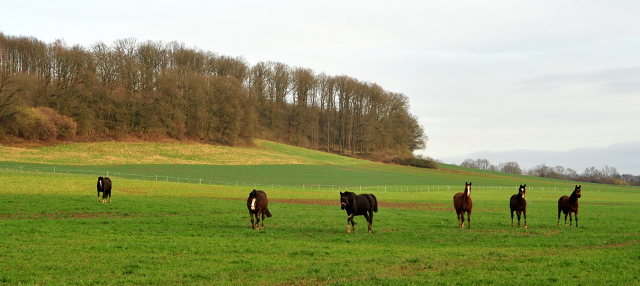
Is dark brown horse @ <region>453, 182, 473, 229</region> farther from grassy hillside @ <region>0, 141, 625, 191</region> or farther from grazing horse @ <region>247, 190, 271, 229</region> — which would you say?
grassy hillside @ <region>0, 141, 625, 191</region>

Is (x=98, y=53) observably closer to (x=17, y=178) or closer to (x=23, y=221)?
(x=17, y=178)

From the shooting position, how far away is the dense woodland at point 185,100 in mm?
72812

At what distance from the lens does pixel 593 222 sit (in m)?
23.1

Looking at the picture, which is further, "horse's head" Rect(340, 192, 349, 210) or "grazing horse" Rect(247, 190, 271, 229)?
"grazing horse" Rect(247, 190, 271, 229)

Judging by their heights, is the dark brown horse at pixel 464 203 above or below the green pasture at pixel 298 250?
above

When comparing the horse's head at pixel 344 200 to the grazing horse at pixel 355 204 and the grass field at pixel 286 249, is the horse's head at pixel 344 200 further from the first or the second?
the grass field at pixel 286 249

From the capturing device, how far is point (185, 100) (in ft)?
274

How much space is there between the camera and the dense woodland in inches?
2867

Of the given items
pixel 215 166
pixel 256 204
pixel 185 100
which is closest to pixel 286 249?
pixel 256 204

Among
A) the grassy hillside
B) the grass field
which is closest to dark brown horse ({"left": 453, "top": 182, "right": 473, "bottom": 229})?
the grass field

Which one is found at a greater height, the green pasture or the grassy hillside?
the grassy hillside

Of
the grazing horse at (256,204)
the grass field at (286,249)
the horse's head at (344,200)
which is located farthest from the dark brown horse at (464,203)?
the grazing horse at (256,204)

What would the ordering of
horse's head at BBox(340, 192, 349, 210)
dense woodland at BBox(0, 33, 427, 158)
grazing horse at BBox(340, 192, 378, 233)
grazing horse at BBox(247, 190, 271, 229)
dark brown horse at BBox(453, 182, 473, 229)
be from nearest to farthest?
horse's head at BBox(340, 192, 349, 210) < grazing horse at BBox(340, 192, 378, 233) < grazing horse at BBox(247, 190, 271, 229) < dark brown horse at BBox(453, 182, 473, 229) < dense woodland at BBox(0, 33, 427, 158)

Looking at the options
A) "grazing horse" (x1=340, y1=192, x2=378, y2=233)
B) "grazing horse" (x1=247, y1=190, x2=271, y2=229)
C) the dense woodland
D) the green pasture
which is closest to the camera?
the green pasture
